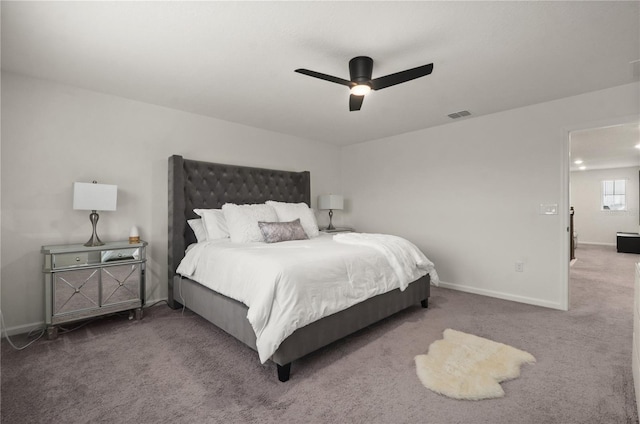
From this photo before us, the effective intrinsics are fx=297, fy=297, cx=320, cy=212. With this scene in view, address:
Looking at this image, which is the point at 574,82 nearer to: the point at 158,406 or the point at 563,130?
the point at 563,130

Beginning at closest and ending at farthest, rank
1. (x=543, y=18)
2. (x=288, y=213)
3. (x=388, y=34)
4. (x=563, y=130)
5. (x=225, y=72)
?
(x=543, y=18) < (x=388, y=34) < (x=225, y=72) < (x=563, y=130) < (x=288, y=213)

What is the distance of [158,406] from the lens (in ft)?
5.77

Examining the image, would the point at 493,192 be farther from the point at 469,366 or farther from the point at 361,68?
the point at 361,68

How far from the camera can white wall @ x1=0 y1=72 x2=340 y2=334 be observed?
8.96 ft

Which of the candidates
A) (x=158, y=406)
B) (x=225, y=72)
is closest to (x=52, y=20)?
(x=225, y=72)

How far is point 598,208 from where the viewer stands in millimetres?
9055

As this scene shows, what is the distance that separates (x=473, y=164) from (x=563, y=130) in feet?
3.34

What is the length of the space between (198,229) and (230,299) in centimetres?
137

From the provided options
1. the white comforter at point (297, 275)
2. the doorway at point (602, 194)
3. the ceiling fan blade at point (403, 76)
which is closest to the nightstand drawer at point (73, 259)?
the white comforter at point (297, 275)

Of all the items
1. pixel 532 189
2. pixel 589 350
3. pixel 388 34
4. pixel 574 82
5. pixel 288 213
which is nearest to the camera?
pixel 388 34

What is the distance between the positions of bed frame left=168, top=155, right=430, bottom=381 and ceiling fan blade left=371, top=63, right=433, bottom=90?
186 cm

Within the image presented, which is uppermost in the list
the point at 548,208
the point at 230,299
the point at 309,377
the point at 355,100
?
the point at 355,100

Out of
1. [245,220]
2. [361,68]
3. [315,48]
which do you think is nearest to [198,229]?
[245,220]

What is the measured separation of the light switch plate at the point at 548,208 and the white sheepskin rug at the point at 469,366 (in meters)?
1.90
